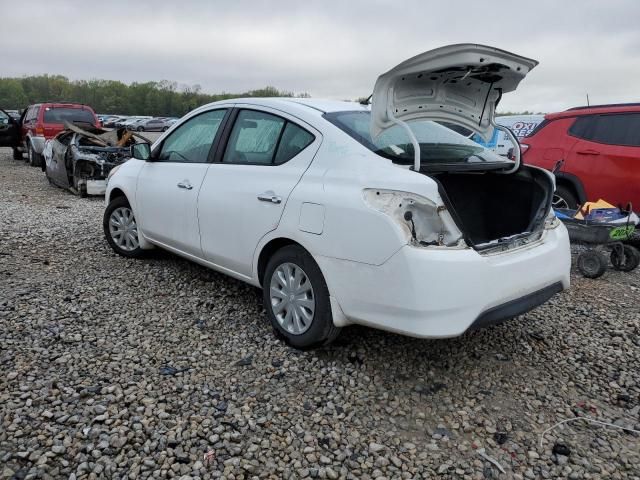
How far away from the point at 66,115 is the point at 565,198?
1218 centimetres

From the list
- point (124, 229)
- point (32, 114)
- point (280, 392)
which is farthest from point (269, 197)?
point (32, 114)

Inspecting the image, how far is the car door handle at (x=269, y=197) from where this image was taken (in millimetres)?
3294

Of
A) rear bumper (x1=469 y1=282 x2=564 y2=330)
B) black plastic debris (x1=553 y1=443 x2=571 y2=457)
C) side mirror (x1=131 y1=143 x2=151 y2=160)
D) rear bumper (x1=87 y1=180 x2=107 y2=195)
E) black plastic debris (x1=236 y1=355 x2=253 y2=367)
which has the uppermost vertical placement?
side mirror (x1=131 y1=143 x2=151 y2=160)

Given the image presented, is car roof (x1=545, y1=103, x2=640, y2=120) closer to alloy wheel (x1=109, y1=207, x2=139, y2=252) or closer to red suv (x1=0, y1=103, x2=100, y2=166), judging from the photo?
alloy wheel (x1=109, y1=207, x2=139, y2=252)

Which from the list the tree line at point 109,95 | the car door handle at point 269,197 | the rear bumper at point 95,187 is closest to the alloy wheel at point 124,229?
the car door handle at point 269,197

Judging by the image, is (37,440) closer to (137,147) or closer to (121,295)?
(121,295)

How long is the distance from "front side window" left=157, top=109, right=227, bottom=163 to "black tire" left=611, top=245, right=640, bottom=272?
445 centimetres

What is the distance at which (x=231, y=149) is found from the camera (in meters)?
3.90

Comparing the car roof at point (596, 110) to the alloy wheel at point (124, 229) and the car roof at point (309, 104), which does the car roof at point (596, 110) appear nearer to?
the car roof at point (309, 104)

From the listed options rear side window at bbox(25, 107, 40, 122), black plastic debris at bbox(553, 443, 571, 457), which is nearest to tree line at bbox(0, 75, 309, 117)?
rear side window at bbox(25, 107, 40, 122)

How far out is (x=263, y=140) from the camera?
3666mm

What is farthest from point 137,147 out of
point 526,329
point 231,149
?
point 526,329

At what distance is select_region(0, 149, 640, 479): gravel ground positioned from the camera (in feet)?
7.87

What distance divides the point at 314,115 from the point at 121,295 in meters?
2.29
